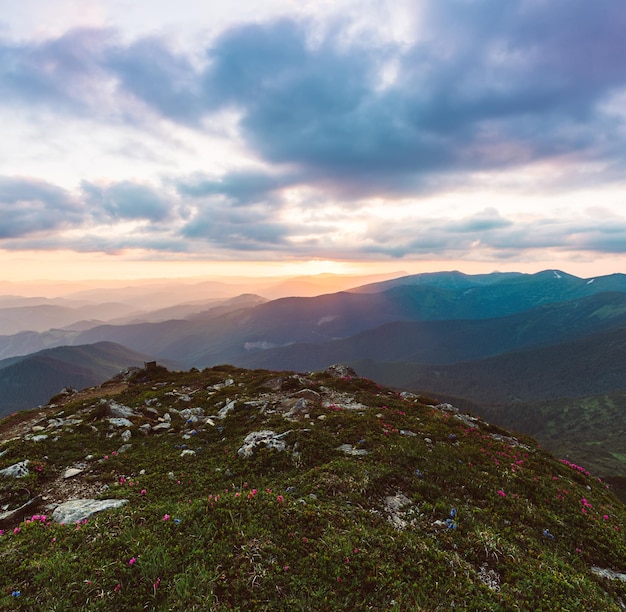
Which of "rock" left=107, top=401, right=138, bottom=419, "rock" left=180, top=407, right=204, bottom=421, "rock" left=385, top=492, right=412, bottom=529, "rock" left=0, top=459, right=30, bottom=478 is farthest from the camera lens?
"rock" left=180, top=407, right=204, bottom=421

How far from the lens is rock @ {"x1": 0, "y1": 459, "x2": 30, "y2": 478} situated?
15477 millimetres

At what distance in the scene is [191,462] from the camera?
57.2 feet

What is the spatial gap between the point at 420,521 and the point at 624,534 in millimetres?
9917

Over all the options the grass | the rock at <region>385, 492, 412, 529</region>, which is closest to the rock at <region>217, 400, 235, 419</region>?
the grass

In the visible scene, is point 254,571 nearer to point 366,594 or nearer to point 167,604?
point 167,604

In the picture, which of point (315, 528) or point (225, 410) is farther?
point (225, 410)

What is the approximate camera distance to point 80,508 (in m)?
12.6

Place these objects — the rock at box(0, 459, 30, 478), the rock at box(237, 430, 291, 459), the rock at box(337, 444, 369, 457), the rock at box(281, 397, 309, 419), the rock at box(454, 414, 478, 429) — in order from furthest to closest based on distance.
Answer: the rock at box(454, 414, 478, 429) < the rock at box(281, 397, 309, 419) < the rock at box(337, 444, 369, 457) < the rock at box(237, 430, 291, 459) < the rock at box(0, 459, 30, 478)

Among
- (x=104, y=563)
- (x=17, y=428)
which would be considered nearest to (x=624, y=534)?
(x=104, y=563)

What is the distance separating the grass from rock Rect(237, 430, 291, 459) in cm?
35

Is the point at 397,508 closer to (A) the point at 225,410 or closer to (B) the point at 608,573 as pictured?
(B) the point at 608,573

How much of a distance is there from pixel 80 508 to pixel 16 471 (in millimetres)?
6171

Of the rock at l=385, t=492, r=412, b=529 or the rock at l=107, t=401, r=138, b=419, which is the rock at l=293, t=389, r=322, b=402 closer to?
the rock at l=107, t=401, r=138, b=419

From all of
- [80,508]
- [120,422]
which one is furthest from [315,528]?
[120,422]
